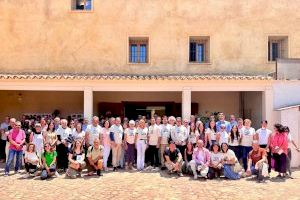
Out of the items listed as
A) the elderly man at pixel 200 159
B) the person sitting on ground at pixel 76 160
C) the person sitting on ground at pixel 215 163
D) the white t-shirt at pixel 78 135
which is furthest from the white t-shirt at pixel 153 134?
the person sitting on ground at pixel 76 160

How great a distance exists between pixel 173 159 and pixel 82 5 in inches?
391

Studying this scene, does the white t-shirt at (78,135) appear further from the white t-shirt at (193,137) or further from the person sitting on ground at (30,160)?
the white t-shirt at (193,137)

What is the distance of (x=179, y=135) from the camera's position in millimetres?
12562

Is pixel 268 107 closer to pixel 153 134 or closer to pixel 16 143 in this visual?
pixel 153 134

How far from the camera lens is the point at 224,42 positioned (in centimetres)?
1786

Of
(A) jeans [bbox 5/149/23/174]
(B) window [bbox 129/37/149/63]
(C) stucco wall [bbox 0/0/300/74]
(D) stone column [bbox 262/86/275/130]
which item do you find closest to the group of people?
(A) jeans [bbox 5/149/23/174]

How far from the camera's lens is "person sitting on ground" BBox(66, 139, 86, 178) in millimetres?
11516

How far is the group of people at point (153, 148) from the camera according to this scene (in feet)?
37.9

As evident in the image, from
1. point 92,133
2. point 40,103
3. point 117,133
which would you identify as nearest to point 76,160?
point 92,133

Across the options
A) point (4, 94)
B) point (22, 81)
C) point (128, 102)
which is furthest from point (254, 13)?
point (4, 94)

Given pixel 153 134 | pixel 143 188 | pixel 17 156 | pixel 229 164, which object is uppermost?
pixel 153 134

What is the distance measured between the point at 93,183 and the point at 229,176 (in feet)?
13.5

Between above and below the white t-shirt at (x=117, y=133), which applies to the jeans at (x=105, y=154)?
below

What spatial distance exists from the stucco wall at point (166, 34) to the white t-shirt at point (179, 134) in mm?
5581
